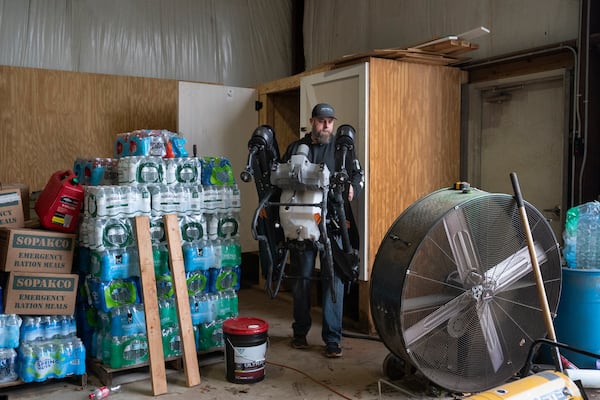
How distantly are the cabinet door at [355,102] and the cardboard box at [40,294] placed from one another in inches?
83.9

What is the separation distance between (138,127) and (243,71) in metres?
1.56

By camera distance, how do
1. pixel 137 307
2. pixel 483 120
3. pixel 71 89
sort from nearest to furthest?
pixel 137 307 < pixel 483 120 < pixel 71 89

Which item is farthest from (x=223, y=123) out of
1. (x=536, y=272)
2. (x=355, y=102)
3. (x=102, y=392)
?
(x=536, y=272)

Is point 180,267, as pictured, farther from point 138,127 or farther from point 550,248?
point 138,127

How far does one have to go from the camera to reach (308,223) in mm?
3682

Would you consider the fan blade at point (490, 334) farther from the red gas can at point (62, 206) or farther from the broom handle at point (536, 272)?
the red gas can at point (62, 206)

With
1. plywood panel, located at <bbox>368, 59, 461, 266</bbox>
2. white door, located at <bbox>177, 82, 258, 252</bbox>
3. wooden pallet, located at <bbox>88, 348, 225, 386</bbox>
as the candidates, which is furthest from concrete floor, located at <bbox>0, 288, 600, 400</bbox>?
white door, located at <bbox>177, 82, 258, 252</bbox>

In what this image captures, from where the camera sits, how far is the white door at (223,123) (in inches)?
220

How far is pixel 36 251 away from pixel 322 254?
1.80m

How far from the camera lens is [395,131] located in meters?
4.48

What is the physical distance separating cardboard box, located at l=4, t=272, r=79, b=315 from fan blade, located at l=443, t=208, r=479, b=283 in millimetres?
2250

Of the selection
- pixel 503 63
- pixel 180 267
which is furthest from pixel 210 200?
pixel 503 63

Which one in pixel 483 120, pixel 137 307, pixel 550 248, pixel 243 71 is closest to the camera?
pixel 550 248

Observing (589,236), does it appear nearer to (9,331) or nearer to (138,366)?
(138,366)
